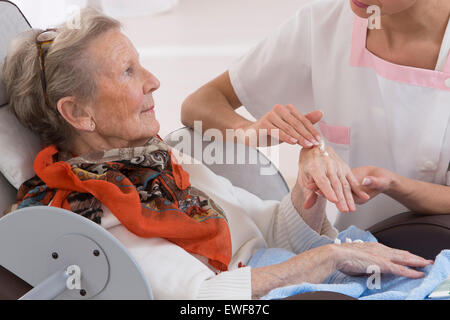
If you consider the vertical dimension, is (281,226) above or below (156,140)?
below

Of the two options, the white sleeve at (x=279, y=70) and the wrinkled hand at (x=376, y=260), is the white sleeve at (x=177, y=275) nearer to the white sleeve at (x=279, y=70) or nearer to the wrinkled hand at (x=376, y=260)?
the wrinkled hand at (x=376, y=260)

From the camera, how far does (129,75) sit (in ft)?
4.07

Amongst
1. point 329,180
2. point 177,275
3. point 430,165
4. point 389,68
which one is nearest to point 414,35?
point 389,68

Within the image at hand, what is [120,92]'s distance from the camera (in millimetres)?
1211

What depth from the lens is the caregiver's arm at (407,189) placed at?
4.07 feet

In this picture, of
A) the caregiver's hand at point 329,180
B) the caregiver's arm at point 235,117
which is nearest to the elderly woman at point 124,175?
the caregiver's hand at point 329,180

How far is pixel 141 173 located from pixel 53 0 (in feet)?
10.2

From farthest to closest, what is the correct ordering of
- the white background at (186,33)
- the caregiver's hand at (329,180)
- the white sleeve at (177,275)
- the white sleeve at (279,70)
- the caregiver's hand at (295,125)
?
the white background at (186,33)
the white sleeve at (279,70)
the caregiver's hand at (295,125)
the caregiver's hand at (329,180)
the white sleeve at (177,275)

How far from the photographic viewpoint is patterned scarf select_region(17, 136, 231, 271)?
1090 mm

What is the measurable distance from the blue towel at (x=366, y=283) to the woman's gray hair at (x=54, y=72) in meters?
0.54

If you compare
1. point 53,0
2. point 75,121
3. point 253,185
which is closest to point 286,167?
point 253,185

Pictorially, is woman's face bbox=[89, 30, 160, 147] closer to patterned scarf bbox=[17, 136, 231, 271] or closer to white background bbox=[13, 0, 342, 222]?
patterned scarf bbox=[17, 136, 231, 271]

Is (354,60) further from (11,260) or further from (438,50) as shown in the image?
(11,260)

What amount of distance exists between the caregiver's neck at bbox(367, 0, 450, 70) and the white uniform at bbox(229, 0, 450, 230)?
1.2 inches
